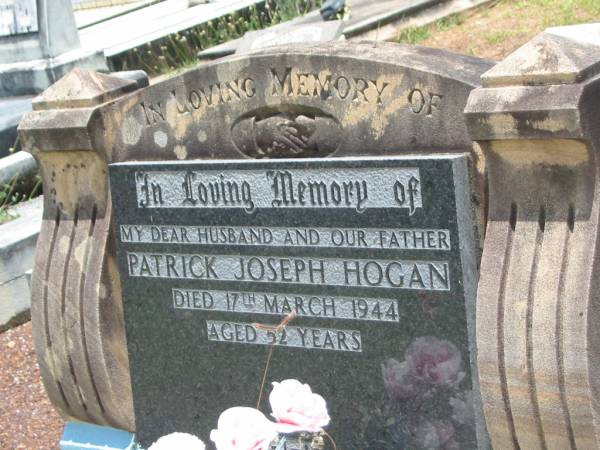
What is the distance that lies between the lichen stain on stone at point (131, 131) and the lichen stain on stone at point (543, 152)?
1.33 metres

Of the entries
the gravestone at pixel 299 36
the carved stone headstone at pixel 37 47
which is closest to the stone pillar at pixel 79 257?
the gravestone at pixel 299 36

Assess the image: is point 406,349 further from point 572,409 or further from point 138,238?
point 138,238

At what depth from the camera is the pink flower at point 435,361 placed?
321cm

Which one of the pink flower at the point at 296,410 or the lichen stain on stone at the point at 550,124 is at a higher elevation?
the lichen stain on stone at the point at 550,124

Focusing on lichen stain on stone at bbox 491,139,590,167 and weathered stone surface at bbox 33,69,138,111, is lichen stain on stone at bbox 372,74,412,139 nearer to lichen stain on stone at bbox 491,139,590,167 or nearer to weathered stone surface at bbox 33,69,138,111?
lichen stain on stone at bbox 491,139,590,167

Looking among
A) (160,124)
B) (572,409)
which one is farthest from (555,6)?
(572,409)

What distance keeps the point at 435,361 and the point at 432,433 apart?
22 cm

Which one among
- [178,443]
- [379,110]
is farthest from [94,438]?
[178,443]

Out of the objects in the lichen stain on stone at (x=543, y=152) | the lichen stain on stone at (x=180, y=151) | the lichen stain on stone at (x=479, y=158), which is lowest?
the lichen stain on stone at (x=180, y=151)

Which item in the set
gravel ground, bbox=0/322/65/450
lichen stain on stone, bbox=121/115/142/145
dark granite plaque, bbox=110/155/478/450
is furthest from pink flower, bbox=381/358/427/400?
gravel ground, bbox=0/322/65/450

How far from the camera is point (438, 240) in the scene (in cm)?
317

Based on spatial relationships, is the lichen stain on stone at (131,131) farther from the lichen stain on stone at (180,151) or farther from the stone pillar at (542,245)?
the stone pillar at (542,245)

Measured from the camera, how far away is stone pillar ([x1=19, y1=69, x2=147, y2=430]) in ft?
12.6

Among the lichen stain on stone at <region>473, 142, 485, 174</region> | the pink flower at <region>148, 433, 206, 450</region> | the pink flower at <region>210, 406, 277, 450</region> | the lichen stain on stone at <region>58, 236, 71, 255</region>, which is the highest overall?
the lichen stain on stone at <region>473, 142, 485, 174</region>
